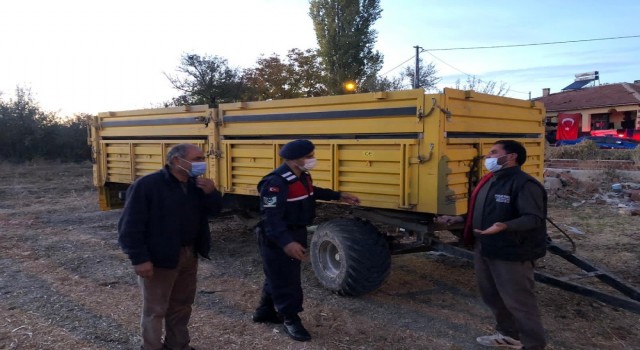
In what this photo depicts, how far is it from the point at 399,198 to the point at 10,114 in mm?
25754

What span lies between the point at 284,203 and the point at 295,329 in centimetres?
102

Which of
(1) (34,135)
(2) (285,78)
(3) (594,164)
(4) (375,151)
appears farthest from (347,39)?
(4) (375,151)

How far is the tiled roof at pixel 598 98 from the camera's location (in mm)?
24492

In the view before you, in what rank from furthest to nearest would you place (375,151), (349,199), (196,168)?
(375,151) → (349,199) → (196,168)

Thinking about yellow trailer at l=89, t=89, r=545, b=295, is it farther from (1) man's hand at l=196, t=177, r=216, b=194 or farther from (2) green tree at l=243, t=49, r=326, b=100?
(2) green tree at l=243, t=49, r=326, b=100

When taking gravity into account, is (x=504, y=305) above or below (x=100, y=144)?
below

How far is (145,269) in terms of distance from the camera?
10.3 ft

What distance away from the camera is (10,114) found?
968 inches

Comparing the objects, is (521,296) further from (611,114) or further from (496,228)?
(611,114)

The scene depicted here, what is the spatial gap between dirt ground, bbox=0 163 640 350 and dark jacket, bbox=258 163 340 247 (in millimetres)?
909

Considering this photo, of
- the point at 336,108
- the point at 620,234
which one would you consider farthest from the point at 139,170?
the point at 620,234

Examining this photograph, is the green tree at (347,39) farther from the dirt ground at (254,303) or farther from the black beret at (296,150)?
the black beret at (296,150)

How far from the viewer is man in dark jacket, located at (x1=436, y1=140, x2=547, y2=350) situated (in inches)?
132

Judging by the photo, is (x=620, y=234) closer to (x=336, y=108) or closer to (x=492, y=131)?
(x=492, y=131)
